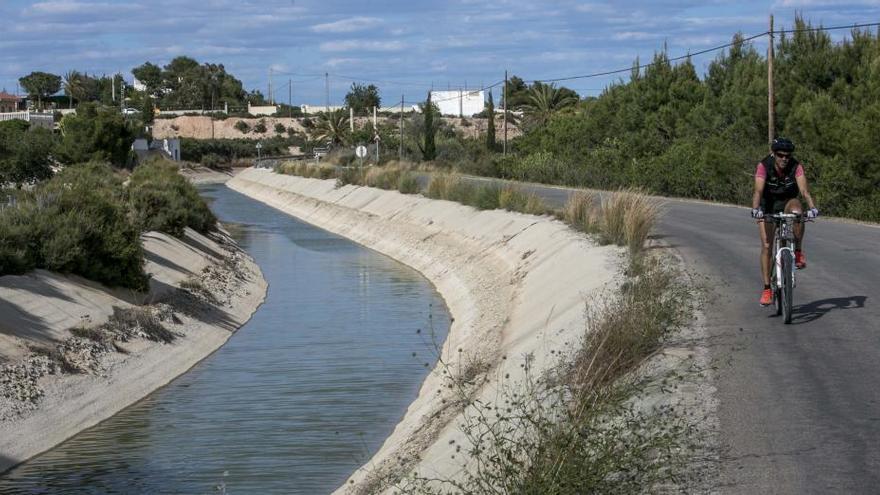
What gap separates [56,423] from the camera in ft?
57.0

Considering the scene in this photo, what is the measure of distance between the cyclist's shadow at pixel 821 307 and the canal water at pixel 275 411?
4.69m

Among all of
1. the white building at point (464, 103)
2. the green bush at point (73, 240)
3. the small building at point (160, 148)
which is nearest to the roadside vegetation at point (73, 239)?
the green bush at point (73, 240)

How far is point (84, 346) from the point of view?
816 inches

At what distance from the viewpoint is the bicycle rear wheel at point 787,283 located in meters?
12.9

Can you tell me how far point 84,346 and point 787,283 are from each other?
39.7ft

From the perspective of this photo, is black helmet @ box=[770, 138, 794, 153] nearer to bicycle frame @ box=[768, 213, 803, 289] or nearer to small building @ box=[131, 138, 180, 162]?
bicycle frame @ box=[768, 213, 803, 289]

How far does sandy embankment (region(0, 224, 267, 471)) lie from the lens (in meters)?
17.3

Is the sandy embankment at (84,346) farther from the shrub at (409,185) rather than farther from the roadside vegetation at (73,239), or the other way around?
the shrub at (409,185)

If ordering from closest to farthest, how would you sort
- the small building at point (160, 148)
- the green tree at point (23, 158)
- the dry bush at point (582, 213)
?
1. the dry bush at point (582, 213)
2. the green tree at point (23, 158)
3. the small building at point (160, 148)

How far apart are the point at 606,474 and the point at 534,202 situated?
1119 inches

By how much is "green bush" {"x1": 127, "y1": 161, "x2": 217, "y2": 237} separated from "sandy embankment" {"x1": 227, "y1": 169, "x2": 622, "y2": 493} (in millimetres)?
6624

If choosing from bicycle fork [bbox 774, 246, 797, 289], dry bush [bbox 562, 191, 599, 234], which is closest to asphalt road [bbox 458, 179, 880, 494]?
bicycle fork [bbox 774, 246, 797, 289]

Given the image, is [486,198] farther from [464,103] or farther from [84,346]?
[464,103]

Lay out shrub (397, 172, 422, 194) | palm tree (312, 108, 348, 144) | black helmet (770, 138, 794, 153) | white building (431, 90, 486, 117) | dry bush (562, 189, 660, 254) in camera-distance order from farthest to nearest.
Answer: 1. white building (431, 90, 486, 117)
2. palm tree (312, 108, 348, 144)
3. shrub (397, 172, 422, 194)
4. dry bush (562, 189, 660, 254)
5. black helmet (770, 138, 794, 153)
